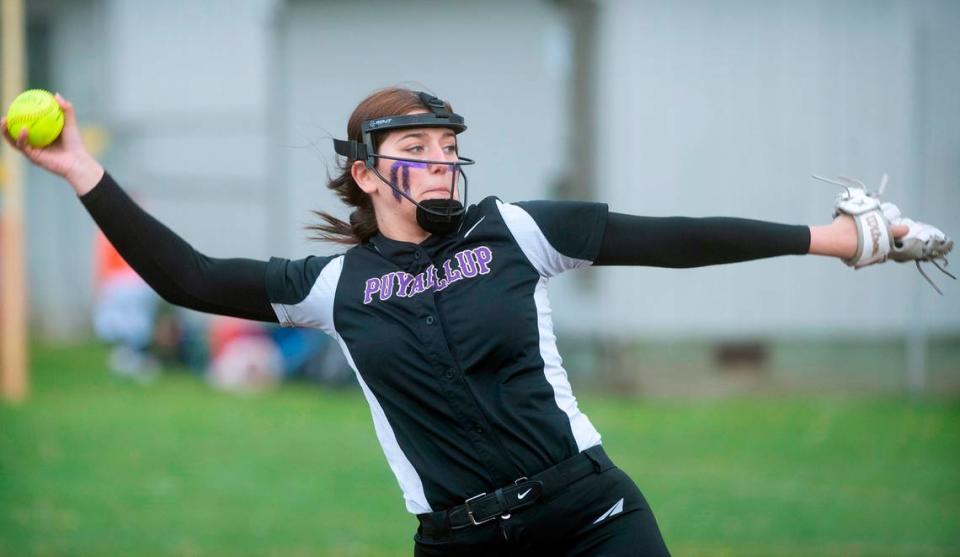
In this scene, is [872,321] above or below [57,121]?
below

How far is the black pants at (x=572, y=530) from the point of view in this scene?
378cm

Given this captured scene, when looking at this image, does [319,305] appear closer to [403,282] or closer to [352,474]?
[403,282]

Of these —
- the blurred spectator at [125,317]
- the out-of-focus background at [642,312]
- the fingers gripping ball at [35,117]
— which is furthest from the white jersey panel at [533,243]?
the blurred spectator at [125,317]

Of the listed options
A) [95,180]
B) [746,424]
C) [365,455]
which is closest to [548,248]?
[95,180]

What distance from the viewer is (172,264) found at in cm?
404

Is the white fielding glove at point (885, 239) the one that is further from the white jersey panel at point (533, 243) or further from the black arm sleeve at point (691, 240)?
the white jersey panel at point (533, 243)

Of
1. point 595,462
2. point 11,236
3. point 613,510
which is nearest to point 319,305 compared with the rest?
point 595,462

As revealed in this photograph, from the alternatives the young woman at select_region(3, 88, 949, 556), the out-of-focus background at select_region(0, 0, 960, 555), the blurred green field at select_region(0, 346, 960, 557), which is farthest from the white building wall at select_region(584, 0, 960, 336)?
the young woman at select_region(3, 88, 949, 556)

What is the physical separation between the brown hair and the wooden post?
8.51m

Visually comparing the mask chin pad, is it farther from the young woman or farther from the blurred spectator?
the blurred spectator

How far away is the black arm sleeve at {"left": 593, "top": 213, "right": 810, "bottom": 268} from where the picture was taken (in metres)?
3.90

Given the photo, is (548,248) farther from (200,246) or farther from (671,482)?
(200,246)

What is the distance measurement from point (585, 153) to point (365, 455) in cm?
419

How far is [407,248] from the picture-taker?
13.3 ft
